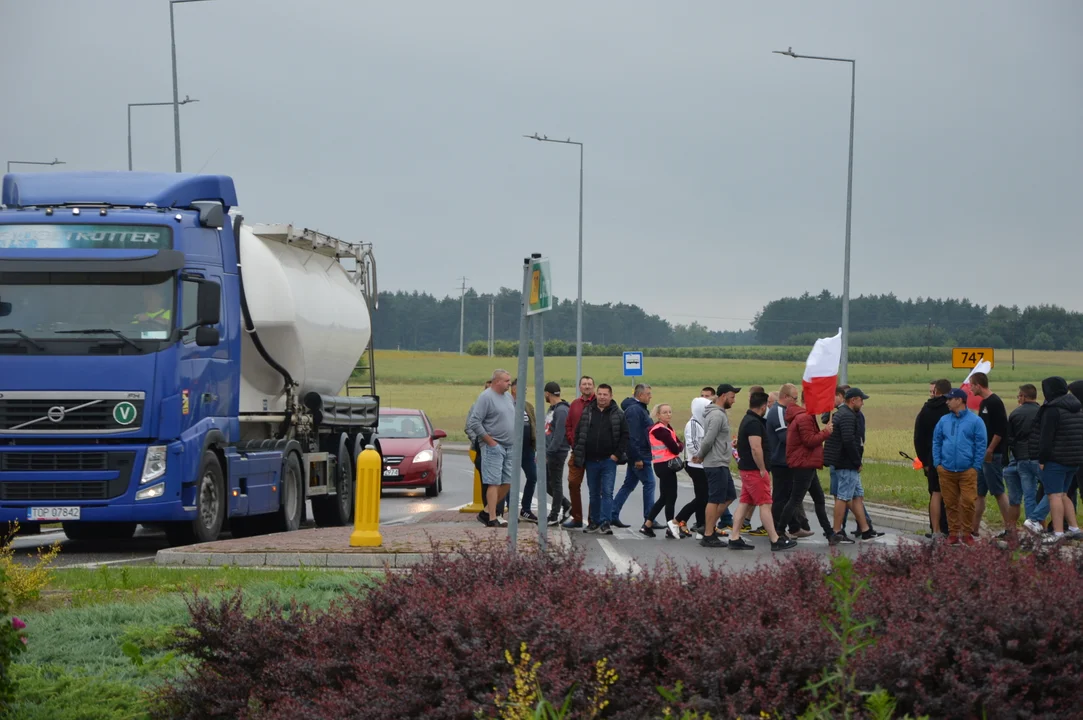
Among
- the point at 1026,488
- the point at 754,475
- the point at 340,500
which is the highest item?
the point at 754,475

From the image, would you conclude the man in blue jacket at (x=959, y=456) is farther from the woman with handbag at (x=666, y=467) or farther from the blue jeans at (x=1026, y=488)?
the woman with handbag at (x=666, y=467)

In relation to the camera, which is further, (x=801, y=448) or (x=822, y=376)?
(x=822, y=376)

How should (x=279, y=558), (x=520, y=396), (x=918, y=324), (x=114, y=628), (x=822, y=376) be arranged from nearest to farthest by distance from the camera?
(x=114, y=628), (x=520, y=396), (x=279, y=558), (x=822, y=376), (x=918, y=324)

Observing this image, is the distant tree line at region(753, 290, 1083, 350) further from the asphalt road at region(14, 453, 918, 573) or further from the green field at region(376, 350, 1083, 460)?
the asphalt road at region(14, 453, 918, 573)

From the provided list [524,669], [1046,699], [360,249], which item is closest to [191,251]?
[360,249]

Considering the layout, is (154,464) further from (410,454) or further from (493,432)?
(410,454)

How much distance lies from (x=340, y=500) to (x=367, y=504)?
5.73m

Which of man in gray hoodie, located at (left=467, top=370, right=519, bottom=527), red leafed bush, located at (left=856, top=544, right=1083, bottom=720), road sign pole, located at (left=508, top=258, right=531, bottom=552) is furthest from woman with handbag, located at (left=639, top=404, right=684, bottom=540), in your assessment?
red leafed bush, located at (left=856, top=544, right=1083, bottom=720)

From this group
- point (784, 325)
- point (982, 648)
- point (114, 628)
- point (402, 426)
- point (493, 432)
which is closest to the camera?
point (982, 648)

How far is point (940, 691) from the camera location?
4789mm

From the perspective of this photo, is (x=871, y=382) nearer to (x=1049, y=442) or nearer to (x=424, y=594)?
(x=1049, y=442)

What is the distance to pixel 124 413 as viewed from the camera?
13938 millimetres

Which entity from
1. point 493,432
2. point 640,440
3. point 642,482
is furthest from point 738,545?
point 493,432

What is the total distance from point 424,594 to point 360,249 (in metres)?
15.7
